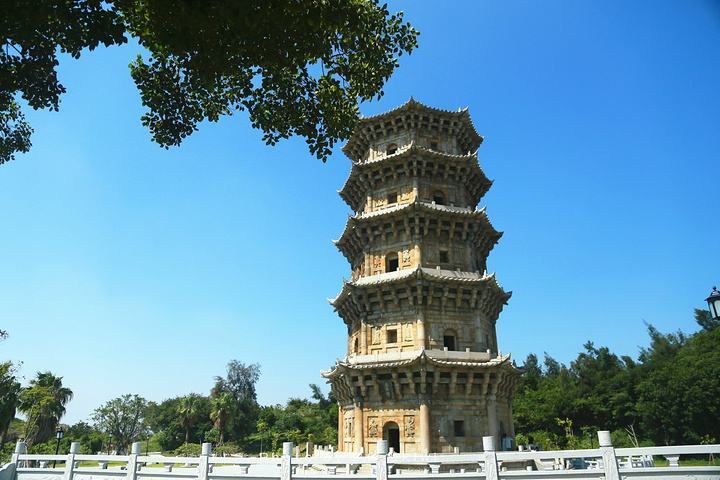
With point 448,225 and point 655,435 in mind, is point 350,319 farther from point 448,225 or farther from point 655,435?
point 655,435

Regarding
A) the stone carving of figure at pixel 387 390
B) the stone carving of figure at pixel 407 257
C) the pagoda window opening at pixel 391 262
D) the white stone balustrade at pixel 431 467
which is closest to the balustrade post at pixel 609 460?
the white stone balustrade at pixel 431 467

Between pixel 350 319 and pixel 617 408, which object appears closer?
pixel 350 319

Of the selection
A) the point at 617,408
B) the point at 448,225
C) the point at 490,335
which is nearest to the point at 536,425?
the point at 617,408

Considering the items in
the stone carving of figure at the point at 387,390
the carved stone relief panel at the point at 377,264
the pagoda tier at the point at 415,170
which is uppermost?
the pagoda tier at the point at 415,170

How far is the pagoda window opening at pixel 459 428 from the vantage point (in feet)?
68.9

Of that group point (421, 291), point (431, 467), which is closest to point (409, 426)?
point (421, 291)

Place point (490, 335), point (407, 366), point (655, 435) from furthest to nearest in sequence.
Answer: point (655, 435) < point (490, 335) < point (407, 366)

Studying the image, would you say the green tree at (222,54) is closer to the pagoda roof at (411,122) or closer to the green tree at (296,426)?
the pagoda roof at (411,122)

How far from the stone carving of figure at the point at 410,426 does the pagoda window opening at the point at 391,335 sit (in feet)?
11.9

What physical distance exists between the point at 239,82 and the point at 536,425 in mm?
53935

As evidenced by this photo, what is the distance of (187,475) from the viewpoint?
1395 cm

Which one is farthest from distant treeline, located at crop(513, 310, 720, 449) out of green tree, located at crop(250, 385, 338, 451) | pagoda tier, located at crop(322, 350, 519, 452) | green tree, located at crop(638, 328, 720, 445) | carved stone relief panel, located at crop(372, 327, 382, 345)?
carved stone relief panel, located at crop(372, 327, 382, 345)

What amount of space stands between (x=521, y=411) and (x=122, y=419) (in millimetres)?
50713

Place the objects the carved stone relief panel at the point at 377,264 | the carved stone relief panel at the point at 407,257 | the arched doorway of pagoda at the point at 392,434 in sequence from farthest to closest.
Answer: the carved stone relief panel at the point at 377,264 < the carved stone relief panel at the point at 407,257 < the arched doorway of pagoda at the point at 392,434
